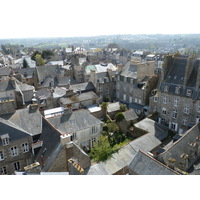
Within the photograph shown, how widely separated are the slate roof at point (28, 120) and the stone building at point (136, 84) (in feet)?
58.3

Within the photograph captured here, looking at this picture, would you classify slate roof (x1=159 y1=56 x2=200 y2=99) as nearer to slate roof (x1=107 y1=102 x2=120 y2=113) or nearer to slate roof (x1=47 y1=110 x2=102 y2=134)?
slate roof (x1=107 y1=102 x2=120 y2=113)

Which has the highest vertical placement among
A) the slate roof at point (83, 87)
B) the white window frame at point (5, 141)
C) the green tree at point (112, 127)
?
the white window frame at point (5, 141)

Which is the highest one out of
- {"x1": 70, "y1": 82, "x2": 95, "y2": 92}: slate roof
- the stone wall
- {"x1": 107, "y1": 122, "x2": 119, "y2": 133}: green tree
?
the stone wall

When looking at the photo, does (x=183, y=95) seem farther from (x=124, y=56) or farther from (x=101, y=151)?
(x=124, y=56)

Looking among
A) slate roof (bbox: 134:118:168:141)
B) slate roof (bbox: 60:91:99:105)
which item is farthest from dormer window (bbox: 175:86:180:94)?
slate roof (bbox: 60:91:99:105)

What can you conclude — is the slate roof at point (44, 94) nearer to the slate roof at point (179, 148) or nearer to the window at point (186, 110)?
the window at point (186, 110)

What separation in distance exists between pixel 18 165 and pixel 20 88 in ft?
56.8

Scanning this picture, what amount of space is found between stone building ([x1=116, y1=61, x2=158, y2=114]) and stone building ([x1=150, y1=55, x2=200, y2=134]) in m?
3.13

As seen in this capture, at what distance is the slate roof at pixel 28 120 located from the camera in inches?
679

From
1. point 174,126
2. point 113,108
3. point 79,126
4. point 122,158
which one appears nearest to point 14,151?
point 79,126

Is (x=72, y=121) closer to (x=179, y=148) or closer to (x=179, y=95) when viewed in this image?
(x=179, y=148)

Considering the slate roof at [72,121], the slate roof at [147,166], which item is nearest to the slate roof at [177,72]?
the slate roof at [72,121]

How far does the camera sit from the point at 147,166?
43.1 ft

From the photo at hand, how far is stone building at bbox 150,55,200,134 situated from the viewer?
81.5ft
